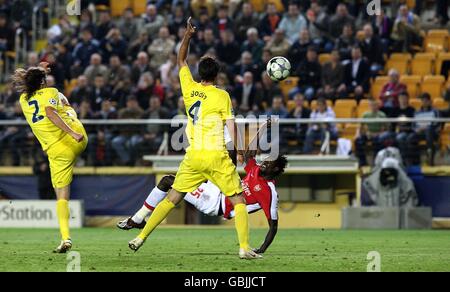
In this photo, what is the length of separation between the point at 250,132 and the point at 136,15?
7.69 meters

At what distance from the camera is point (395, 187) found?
19578 millimetres

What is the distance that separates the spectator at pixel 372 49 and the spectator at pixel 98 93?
554 centimetres

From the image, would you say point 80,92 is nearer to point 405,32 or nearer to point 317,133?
point 317,133

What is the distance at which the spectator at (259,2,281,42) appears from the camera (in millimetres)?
23656

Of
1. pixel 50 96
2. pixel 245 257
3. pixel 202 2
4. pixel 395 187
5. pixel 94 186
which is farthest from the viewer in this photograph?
pixel 202 2

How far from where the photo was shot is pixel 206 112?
36.8 ft

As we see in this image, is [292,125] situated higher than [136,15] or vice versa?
[136,15]

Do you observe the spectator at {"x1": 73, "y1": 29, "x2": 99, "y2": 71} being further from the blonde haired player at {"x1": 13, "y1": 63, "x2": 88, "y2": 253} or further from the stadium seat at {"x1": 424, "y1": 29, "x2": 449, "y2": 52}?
the blonde haired player at {"x1": 13, "y1": 63, "x2": 88, "y2": 253}

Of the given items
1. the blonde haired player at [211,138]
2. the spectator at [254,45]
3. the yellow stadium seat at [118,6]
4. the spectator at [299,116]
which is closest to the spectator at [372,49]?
the spectator at [299,116]

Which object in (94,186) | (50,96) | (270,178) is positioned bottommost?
(94,186)

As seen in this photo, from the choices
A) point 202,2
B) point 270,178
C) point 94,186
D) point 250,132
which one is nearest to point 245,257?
point 270,178

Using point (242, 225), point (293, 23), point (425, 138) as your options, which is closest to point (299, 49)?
point (293, 23)

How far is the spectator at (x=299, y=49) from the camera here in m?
22.5

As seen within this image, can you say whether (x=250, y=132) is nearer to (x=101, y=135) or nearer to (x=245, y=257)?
(x=101, y=135)
